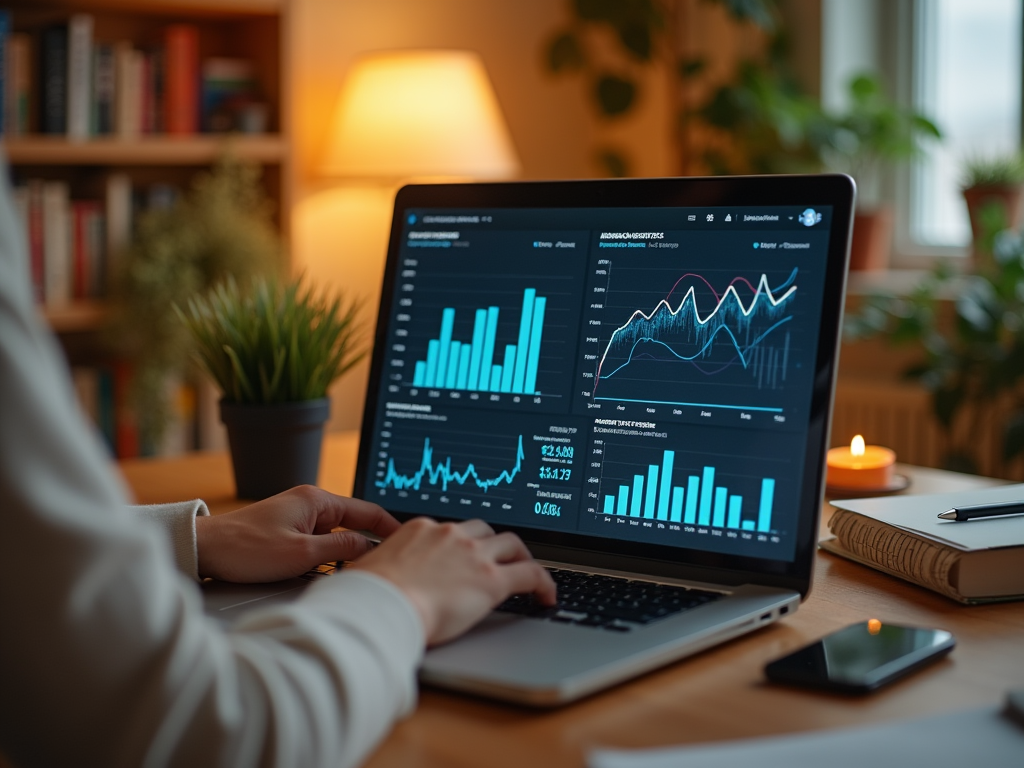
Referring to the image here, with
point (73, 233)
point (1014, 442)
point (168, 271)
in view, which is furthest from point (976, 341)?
point (73, 233)

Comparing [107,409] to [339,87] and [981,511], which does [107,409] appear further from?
[981,511]

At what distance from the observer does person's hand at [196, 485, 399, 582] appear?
0.90m

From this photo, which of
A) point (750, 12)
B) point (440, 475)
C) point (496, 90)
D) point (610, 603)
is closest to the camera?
point (610, 603)

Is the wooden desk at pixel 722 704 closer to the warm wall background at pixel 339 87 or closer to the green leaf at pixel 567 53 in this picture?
the warm wall background at pixel 339 87

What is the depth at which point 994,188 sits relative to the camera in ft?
8.36

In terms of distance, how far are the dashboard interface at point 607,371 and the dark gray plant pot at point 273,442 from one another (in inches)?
8.3

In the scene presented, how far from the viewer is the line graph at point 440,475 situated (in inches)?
38.1

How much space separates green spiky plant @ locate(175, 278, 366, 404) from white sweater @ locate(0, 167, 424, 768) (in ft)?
2.19

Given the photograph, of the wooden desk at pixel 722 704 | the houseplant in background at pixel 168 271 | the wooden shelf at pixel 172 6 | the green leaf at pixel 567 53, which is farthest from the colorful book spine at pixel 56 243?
the wooden desk at pixel 722 704

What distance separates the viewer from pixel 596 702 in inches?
26.4

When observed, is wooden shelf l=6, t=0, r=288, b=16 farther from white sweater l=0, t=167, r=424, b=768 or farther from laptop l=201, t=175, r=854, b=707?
white sweater l=0, t=167, r=424, b=768

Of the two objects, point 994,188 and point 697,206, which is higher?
point 994,188

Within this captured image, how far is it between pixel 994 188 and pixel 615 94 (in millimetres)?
1070

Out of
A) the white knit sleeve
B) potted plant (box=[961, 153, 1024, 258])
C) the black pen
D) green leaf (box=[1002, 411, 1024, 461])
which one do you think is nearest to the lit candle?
the black pen
